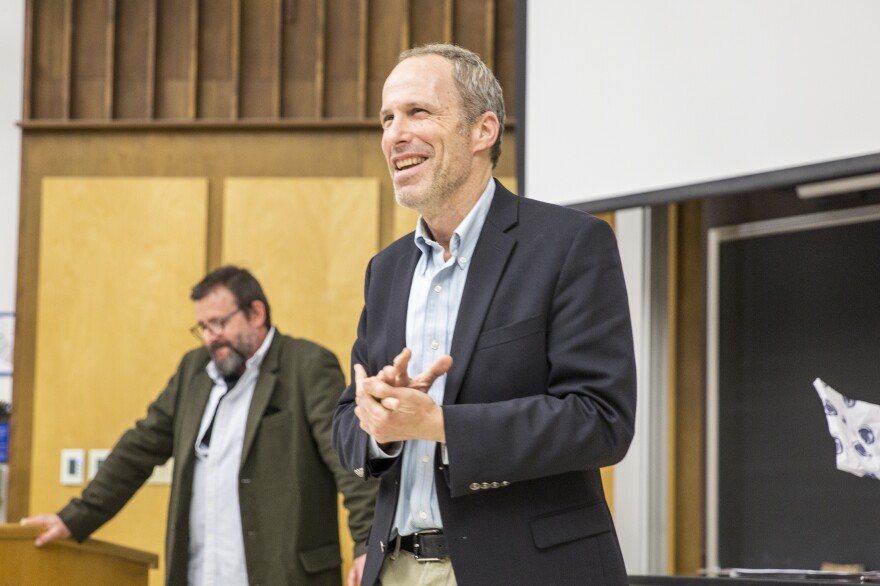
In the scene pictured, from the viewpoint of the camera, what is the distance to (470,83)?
77.6 inches

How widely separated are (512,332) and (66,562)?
2230mm

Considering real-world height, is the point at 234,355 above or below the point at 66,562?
above

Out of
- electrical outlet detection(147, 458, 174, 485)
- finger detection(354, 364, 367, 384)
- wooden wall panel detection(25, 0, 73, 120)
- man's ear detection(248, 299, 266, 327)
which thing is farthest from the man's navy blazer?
wooden wall panel detection(25, 0, 73, 120)

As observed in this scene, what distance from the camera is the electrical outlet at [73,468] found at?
17.2ft

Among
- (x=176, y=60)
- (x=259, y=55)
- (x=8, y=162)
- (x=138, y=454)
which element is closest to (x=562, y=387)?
(x=138, y=454)

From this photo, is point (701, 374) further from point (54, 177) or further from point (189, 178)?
point (54, 177)

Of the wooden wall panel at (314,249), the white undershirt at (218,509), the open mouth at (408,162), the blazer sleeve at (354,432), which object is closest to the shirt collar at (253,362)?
the white undershirt at (218,509)

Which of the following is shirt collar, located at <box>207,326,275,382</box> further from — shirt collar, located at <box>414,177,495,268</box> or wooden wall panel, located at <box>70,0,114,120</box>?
shirt collar, located at <box>414,177,495,268</box>

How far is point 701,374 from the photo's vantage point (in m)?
4.01

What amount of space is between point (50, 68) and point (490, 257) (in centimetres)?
412

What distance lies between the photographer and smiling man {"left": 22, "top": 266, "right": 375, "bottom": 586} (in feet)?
12.5

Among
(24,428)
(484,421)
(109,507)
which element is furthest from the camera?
(24,428)

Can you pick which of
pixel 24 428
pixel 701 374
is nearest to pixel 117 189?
pixel 24 428

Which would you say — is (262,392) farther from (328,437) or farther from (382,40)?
(382,40)
